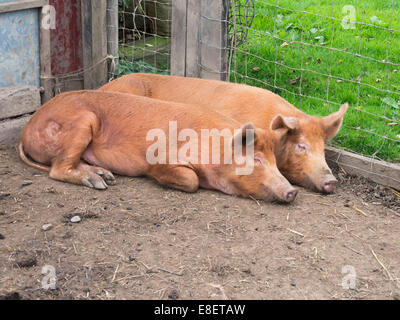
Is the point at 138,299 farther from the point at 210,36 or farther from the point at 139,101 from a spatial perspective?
the point at 210,36

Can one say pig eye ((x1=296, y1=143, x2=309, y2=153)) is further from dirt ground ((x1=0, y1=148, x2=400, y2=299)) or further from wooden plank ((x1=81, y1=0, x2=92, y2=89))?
wooden plank ((x1=81, y1=0, x2=92, y2=89))

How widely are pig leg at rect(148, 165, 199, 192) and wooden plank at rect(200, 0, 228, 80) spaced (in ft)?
4.64

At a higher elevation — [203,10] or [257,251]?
[203,10]

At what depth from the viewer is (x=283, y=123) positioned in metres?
4.88

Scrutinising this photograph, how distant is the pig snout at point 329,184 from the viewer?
15.9 feet

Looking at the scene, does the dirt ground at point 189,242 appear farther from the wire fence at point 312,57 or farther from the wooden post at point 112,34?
the wooden post at point 112,34

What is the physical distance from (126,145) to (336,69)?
2.69m

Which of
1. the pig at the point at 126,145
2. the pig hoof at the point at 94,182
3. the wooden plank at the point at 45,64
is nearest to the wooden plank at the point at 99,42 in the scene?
the wooden plank at the point at 45,64

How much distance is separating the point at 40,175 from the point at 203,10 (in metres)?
2.07

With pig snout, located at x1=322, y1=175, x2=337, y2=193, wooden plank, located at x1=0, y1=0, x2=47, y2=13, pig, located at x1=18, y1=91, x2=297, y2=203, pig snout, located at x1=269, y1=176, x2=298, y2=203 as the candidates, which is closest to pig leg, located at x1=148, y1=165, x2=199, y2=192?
pig, located at x1=18, y1=91, x2=297, y2=203

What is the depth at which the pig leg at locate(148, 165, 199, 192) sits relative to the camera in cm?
475

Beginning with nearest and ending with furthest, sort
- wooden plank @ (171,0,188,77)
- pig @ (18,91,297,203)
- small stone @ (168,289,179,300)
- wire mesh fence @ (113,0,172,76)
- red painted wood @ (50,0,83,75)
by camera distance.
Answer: small stone @ (168,289,179,300) < pig @ (18,91,297,203) < wooden plank @ (171,0,188,77) < red painted wood @ (50,0,83,75) < wire mesh fence @ (113,0,172,76)
